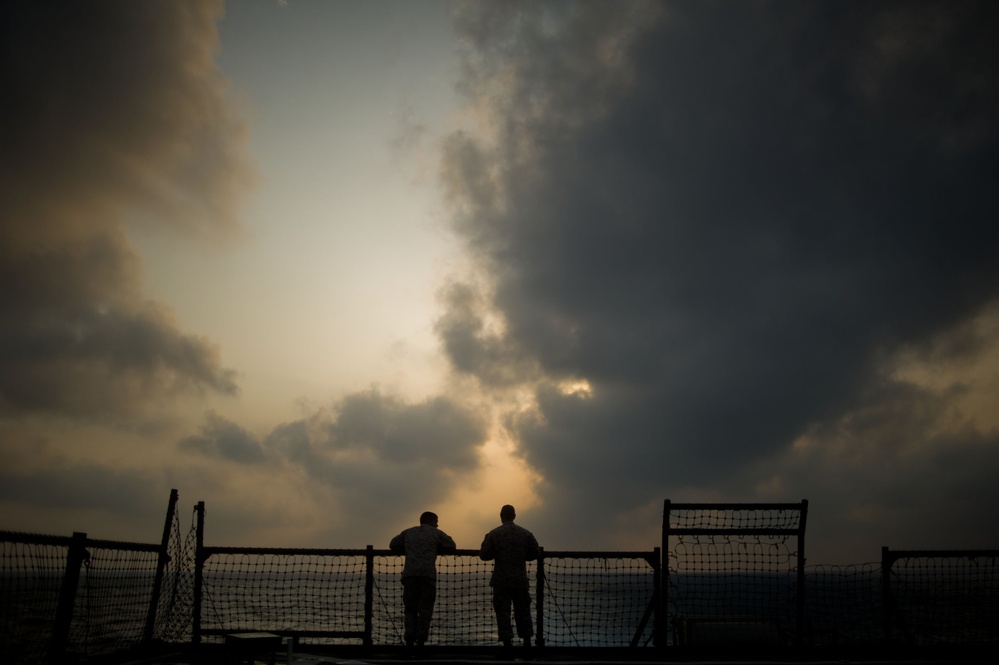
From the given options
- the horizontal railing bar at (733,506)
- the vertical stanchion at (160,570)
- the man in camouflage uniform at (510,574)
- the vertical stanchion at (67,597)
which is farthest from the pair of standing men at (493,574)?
the vertical stanchion at (67,597)

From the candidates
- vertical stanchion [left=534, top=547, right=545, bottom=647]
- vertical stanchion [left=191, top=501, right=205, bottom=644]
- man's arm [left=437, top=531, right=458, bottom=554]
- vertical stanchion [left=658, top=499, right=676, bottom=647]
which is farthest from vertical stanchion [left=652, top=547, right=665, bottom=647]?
vertical stanchion [left=191, top=501, right=205, bottom=644]

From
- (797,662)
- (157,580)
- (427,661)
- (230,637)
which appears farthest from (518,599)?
(157,580)

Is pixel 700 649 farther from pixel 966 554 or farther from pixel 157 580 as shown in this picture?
pixel 157 580

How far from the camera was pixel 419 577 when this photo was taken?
9953mm

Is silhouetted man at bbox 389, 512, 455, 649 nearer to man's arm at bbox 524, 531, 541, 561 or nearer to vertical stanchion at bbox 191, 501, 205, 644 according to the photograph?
man's arm at bbox 524, 531, 541, 561

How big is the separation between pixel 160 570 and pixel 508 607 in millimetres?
5402

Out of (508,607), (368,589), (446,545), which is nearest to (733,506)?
(508,607)

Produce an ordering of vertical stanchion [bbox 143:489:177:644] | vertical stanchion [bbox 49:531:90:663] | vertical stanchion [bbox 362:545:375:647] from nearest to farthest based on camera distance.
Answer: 1. vertical stanchion [bbox 49:531:90:663]
2. vertical stanchion [bbox 143:489:177:644]
3. vertical stanchion [bbox 362:545:375:647]

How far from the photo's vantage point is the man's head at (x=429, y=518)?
10.6 m

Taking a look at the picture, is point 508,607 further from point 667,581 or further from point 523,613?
point 667,581

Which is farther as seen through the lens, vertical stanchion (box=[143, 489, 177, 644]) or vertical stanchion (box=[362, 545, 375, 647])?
vertical stanchion (box=[362, 545, 375, 647])

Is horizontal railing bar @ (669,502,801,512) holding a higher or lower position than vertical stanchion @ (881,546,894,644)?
higher

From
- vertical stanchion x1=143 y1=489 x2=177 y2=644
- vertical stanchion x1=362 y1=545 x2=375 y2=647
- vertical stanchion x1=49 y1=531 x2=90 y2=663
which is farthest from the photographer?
vertical stanchion x1=362 y1=545 x2=375 y2=647

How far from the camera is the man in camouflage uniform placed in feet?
32.9
